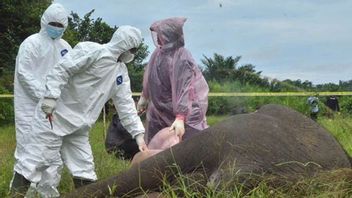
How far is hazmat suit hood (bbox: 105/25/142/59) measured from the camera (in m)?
5.45

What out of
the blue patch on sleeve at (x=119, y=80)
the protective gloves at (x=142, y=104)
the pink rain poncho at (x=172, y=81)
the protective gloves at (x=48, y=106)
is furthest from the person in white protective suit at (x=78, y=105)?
the protective gloves at (x=142, y=104)

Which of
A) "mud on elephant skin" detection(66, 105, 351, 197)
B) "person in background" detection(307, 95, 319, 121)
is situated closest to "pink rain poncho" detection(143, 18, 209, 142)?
"mud on elephant skin" detection(66, 105, 351, 197)

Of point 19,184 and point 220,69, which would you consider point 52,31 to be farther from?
point 220,69

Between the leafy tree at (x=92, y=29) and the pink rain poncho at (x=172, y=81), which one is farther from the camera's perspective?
the leafy tree at (x=92, y=29)

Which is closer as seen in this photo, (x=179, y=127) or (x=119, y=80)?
(x=179, y=127)

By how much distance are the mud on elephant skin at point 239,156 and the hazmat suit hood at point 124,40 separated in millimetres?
1226

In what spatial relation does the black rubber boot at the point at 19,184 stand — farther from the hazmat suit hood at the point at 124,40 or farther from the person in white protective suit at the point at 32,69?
the hazmat suit hood at the point at 124,40

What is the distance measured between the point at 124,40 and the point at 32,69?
938 mm

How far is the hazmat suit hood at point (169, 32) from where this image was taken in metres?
6.00

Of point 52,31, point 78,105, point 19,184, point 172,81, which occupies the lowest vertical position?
point 19,184

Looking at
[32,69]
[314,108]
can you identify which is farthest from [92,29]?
[32,69]

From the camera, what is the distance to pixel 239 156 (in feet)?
14.0

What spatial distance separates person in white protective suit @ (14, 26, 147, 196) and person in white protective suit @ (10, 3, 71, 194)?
0.67 ft

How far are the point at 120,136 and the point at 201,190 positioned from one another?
3963 millimetres
